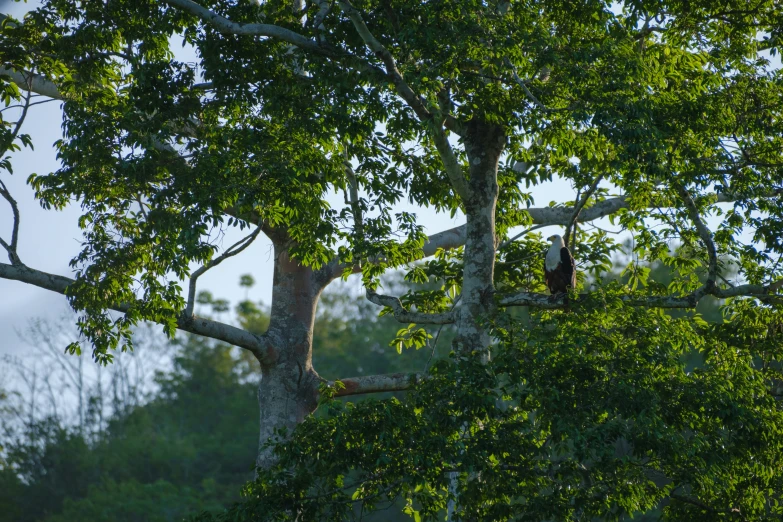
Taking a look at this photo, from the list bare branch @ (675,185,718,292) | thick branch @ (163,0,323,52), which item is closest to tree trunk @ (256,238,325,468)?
thick branch @ (163,0,323,52)

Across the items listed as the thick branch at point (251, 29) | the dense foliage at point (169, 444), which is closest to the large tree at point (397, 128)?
the thick branch at point (251, 29)

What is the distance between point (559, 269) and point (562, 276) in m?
0.09

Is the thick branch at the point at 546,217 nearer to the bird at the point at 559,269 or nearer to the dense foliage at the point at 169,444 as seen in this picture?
the bird at the point at 559,269

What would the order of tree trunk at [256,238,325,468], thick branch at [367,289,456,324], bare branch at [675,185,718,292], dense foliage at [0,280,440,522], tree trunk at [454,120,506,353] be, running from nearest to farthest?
bare branch at [675,185,718,292]
tree trunk at [454,120,506,353]
thick branch at [367,289,456,324]
tree trunk at [256,238,325,468]
dense foliage at [0,280,440,522]

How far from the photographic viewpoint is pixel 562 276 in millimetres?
8156

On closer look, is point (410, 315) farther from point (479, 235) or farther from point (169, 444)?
point (169, 444)

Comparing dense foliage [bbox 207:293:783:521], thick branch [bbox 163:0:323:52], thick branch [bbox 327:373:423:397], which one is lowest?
dense foliage [bbox 207:293:783:521]

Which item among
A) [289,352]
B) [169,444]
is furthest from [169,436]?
[289,352]

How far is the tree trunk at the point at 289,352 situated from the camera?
10258mm

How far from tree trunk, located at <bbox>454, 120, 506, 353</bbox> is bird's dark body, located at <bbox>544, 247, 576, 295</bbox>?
0.56 metres

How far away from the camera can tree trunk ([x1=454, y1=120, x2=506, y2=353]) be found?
7816mm

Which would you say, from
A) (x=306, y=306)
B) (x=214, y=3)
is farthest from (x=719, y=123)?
(x=306, y=306)

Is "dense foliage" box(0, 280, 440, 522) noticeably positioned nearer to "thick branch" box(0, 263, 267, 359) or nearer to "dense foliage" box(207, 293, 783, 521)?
"thick branch" box(0, 263, 267, 359)

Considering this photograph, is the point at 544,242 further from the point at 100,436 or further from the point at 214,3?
the point at 100,436
